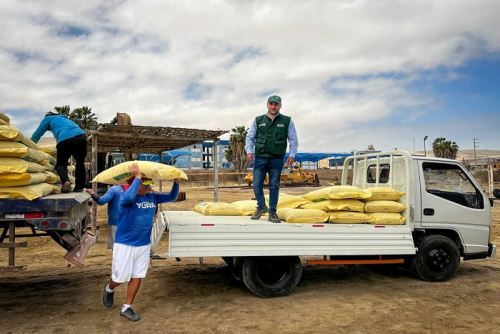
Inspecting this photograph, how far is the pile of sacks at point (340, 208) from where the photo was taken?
6.17m

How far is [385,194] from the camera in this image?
6598 mm

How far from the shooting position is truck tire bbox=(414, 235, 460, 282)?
672 cm

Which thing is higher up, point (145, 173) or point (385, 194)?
point (145, 173)

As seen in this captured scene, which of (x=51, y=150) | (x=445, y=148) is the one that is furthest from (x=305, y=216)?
(x=445, y=148)

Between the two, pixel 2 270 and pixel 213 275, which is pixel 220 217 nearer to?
pixel 213 275

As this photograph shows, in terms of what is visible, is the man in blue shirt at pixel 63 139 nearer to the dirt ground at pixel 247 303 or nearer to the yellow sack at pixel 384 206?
the dirt ground at pixel 247 303

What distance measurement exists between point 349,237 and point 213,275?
257 cm

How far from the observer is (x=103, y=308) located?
17.8ft

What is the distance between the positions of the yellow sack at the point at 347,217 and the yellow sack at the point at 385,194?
1.27 ft

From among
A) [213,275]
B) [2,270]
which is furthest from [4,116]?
[213,275]

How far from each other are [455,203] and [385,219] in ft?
4.95

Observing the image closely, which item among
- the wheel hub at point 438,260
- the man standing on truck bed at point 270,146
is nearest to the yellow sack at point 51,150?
the man standing on truck bed at point 270,146

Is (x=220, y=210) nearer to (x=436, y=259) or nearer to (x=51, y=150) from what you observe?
(x=51, y=150)

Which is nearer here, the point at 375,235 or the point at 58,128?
the point at 375,235
